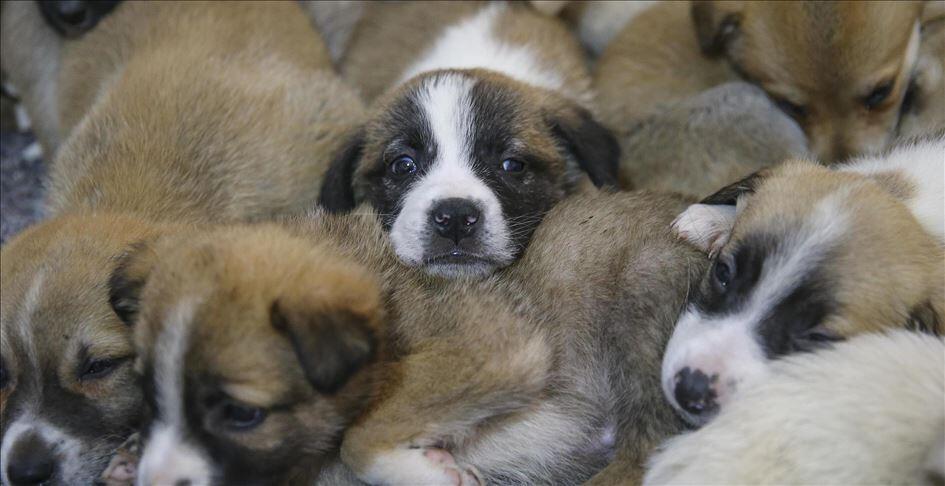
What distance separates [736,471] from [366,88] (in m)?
2.86

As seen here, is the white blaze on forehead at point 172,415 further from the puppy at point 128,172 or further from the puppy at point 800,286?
the puppy at point 800,286

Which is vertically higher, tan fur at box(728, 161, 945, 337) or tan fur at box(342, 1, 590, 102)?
tan fur at box(728, 161, 945, 337)

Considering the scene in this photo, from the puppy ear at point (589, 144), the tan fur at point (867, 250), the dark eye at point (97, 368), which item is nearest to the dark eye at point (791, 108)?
the puppy ear at point (589, 144)

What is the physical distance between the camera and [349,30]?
499cm

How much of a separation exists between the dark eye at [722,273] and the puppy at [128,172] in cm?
176

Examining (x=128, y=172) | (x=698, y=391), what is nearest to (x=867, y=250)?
(x=698, y=391)

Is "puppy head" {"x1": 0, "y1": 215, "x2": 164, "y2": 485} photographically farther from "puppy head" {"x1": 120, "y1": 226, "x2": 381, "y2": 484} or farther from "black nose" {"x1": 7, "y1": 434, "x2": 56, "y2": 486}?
"puppy head" {"x1": 120, "y1": 226, "x2": 381, "y2": 484}

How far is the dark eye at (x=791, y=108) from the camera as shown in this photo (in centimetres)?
411

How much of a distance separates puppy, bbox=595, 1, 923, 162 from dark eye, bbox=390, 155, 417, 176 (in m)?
1.18

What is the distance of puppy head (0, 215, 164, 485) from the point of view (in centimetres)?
293

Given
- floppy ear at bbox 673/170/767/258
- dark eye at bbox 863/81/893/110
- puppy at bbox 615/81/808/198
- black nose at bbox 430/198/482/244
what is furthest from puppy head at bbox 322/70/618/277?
dark eye at bbox 863/81/893/110

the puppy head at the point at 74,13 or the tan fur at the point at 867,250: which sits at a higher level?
the tan fur at the point at 867,250

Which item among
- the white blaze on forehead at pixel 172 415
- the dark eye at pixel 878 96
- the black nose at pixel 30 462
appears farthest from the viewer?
the dark eye at pixel 878 96

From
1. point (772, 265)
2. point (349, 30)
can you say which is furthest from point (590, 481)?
point (349, 30)
